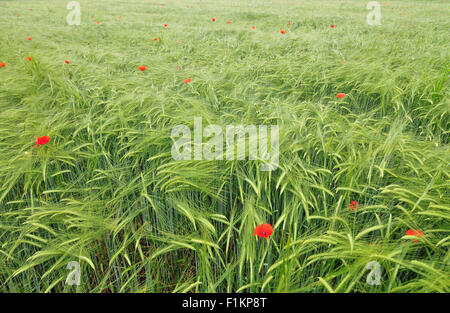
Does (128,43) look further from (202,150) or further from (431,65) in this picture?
(431,65)

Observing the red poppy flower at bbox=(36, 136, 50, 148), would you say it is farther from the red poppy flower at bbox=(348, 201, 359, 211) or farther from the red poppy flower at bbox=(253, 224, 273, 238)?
the red poppy flower at bbox=(348, 201, 359, 211)

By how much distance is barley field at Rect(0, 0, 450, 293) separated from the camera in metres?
0.75

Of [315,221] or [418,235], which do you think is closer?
[418,235]

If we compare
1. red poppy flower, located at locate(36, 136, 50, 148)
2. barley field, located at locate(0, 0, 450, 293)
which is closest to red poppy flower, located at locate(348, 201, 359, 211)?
barley field, located at locate(0, 0, 450, 293)

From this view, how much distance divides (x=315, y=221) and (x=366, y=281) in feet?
0.77

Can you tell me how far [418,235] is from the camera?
70 centimetres

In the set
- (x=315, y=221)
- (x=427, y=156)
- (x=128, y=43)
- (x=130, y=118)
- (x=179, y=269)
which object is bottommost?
(x=179, y=269)

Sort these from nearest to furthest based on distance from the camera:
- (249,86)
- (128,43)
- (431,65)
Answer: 1. (249,86)
2. (431,65)
3. (128,43)

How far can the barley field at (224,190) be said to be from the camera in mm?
749

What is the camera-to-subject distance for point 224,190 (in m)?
0.97

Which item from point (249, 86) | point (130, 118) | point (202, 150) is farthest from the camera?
point (249, 86)

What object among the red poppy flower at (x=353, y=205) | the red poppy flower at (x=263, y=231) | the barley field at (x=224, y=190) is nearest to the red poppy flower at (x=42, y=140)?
the barley field at (x=224, y=190)

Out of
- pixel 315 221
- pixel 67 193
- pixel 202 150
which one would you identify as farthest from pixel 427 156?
pixel 67 193

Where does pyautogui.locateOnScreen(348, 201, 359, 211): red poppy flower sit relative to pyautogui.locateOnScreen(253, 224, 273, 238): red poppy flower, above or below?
above
